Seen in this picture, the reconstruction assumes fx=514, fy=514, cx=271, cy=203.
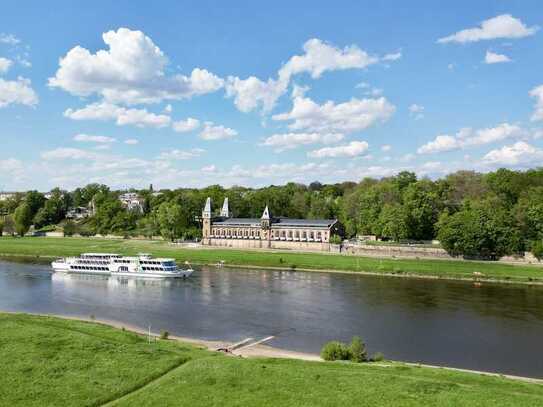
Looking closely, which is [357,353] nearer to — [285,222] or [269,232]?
[285,222]

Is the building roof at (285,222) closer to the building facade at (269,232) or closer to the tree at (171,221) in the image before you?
the building facade at (269,232)

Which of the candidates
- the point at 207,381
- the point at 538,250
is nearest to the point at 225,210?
the point at 538,250

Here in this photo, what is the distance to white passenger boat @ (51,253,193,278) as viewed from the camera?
76.9 metres

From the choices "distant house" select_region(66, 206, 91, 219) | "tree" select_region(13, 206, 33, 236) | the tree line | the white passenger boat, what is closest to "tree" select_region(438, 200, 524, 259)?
the tree line

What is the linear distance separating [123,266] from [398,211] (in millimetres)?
50371

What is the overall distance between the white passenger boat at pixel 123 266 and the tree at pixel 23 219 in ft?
229

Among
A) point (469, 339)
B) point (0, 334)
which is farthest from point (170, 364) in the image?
point (469, 339)

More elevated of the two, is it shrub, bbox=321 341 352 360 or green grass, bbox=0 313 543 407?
green grass, bbox=0 313 543 407

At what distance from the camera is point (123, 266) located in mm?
80812

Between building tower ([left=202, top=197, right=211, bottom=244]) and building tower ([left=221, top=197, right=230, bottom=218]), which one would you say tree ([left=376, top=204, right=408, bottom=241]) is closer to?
building tower ([left=202, top=197, right=211, bottom=244])

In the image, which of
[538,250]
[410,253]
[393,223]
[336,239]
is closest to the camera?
[538,250]

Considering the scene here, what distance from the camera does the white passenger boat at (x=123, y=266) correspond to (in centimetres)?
7694

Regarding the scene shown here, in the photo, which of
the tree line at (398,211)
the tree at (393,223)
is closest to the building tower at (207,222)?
the tree line at (398,211)

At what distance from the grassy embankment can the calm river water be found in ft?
15.6
